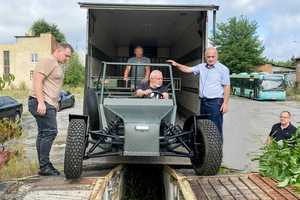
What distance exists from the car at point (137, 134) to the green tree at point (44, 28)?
8076 cm

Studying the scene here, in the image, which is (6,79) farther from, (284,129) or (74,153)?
(284,129)

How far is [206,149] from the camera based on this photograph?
7062 millimetres

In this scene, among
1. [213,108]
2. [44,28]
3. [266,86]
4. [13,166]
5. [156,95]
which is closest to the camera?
[156,95]

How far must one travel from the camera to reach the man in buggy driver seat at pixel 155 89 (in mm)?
7848

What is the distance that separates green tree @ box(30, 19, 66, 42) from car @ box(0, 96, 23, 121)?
7137 cm

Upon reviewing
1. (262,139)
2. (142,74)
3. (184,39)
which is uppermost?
(184,39)

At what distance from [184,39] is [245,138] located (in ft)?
15.0

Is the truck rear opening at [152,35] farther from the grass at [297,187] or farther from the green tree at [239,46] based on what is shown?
the green tree at [239,46]

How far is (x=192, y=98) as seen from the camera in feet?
33.4

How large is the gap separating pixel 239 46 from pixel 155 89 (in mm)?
59420

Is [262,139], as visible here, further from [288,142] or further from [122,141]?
[122,141]

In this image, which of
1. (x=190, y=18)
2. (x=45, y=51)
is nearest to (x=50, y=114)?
(x=190, y=18)

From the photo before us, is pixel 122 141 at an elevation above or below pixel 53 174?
above

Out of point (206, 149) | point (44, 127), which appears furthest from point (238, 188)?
point (44, 127)
